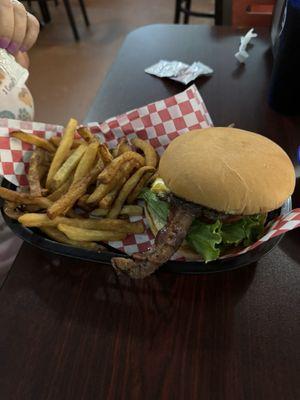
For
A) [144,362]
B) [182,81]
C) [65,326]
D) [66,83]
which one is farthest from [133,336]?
[66,83]

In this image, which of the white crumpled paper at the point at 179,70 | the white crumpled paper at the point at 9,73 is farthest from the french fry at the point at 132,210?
the white crumpled paper at the point at 179,70

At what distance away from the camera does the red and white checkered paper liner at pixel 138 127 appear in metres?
1.17

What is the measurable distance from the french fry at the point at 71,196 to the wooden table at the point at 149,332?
14cm

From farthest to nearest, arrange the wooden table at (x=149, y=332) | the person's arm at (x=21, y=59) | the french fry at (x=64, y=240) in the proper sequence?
1. the person's arm at (x=21, y=59)
2. the french fry at (x=64, y=240)
3. the wooden table at (x=149, y=332)

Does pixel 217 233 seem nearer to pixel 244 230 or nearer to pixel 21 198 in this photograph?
pixel 244 230

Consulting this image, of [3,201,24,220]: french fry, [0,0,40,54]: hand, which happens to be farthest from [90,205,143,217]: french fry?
[0,0,40,54]: hand

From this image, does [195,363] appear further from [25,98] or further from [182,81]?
[182,81]

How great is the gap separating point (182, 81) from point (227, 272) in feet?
3.46

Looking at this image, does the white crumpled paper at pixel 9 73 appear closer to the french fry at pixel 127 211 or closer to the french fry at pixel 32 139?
the french fry at pixel 32 139

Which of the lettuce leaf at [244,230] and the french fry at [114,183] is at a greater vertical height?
the french fry at [114,183]

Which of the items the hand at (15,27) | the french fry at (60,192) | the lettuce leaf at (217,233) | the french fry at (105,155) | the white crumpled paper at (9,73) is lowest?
the lettuce leaf at (217,233)

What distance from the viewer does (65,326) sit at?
0.86 meters

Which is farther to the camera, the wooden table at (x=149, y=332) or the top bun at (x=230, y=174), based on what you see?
the top bun at (x=230, y=174)

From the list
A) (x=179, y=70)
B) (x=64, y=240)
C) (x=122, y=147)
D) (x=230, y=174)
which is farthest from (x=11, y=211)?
(x=179, y=70)
